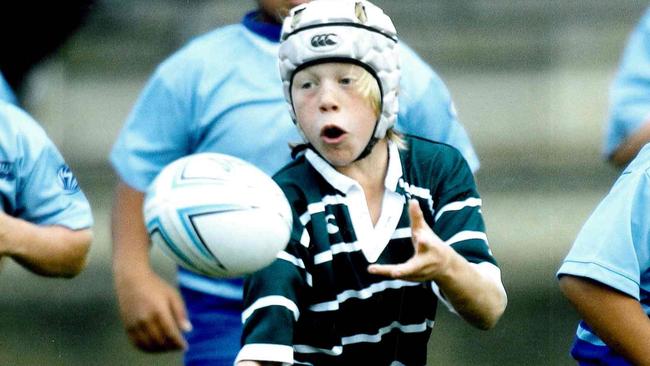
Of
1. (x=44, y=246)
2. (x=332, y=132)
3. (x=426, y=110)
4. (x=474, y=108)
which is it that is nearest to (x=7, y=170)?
(x=44, y=246)

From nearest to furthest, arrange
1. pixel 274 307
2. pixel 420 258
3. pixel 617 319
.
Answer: pixel 420 258
pixel 274 307
pixel 617 319

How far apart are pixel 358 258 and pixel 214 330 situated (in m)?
1.07

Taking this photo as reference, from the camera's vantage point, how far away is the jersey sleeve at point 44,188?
4.81m

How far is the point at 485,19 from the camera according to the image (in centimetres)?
1054

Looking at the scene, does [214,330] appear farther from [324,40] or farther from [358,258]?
[324,40]

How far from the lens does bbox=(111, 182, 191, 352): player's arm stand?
519 centimetres

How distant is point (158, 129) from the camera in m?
5.22

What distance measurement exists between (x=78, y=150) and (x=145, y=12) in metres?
1.00

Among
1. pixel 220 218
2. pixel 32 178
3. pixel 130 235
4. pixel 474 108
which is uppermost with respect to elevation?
pixel 220 218

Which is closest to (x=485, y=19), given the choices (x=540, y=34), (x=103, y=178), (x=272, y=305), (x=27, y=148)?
(x=540, y=34)

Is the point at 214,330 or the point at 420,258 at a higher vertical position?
the point at 420,258

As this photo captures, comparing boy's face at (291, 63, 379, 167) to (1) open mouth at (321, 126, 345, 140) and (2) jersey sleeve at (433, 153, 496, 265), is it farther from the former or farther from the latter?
(2) jersey sleeve at (433, 153, 496, 265)

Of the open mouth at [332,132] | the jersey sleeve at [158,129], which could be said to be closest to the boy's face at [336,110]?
the open mouth at [332,132]

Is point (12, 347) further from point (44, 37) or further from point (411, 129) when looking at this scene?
point (411, 129)
